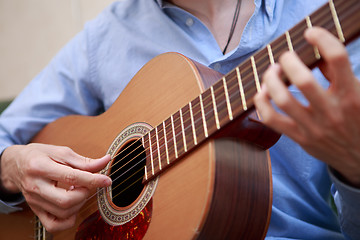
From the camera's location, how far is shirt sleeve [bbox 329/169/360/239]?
57 cm

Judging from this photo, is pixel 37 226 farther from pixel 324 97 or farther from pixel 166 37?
pixel 324 97

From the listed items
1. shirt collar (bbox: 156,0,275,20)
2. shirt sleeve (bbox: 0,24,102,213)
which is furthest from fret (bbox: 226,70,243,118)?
shirt sleeve (bbox: 0,24,102,213)

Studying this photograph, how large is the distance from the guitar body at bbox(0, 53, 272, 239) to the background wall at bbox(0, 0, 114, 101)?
118 centimetres

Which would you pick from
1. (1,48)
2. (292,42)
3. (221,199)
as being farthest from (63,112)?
(1,48)

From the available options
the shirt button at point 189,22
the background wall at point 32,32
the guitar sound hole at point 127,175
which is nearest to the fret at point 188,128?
the guitar sound hole at point 127,175

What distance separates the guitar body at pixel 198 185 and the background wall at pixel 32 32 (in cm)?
118

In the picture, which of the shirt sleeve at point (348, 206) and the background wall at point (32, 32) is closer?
the shirt sleeve at point (348, 206)

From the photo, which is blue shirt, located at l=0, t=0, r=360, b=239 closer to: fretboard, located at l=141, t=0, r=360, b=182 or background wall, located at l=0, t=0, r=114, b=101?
fretboard, located at l=141, t=0, r=360, b=182

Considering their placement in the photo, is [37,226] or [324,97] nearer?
[324,97]

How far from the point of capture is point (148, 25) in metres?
1.03

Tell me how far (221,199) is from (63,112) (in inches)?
29.1

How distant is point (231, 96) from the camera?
0.57 m

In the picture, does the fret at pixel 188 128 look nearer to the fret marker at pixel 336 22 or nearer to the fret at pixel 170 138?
the fret at pixel 170 138

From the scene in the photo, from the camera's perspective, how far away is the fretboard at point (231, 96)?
1.50 ft
